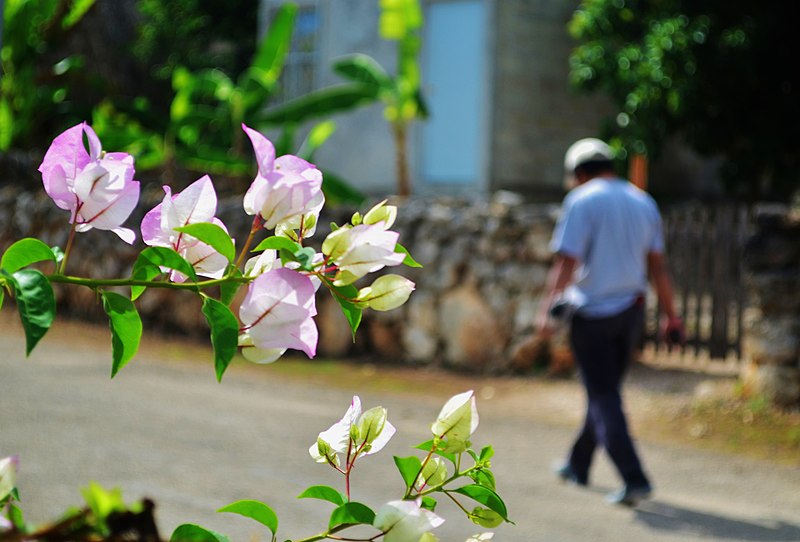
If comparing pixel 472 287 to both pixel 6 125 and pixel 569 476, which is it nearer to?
pixel 569 476

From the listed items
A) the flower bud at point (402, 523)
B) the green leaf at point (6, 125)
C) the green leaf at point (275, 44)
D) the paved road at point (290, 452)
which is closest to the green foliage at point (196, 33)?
the green leaf at point (6, 125)

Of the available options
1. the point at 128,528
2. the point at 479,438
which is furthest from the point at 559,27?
the point at 128,528

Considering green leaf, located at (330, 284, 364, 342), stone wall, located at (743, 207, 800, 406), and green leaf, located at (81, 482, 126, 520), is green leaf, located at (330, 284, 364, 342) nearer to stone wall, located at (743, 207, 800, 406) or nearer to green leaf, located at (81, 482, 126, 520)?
green leaf, located at (81, 482, 126, 520)

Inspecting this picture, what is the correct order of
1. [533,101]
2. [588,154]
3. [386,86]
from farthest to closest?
[533,101] < [386,86] < [588,154]

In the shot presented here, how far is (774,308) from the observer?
29.7 ft

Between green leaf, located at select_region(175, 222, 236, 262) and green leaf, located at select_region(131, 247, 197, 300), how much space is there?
0.03 m

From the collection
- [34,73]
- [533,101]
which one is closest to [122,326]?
[533,101]

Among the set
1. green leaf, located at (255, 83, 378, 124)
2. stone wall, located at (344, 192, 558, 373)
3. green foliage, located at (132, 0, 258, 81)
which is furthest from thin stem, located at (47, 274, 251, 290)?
green foliage, located at (132, 0, 258, 81)

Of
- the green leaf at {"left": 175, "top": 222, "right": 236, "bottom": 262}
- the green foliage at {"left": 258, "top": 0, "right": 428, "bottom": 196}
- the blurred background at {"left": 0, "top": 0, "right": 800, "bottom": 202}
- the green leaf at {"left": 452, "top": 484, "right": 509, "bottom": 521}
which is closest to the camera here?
the green leaf at {"left": 175, "top": 222, "right": 236, "bottom": 262}

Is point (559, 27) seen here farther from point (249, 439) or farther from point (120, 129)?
point (249, 439)

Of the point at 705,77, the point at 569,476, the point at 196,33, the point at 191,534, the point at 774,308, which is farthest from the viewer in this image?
the point at 196,33

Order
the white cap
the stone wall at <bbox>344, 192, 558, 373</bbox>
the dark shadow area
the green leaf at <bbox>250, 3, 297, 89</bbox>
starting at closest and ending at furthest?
the dark shadow area → the white cap → the stone wall at <bbox>344, 192, 558, 373</bbox> → the green leaf at <bbox>250, 3, 297, 89</bbox>

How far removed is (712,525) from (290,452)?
2.75 m

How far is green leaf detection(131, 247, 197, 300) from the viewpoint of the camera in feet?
3.88
